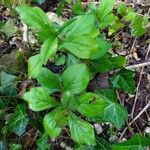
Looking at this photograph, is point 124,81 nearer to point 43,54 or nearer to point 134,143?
point 134,143

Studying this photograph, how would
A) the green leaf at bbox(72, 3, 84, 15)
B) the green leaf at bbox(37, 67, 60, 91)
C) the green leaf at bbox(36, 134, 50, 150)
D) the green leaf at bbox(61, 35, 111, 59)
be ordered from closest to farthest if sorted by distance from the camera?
1. the green leaf at bbox(61, 35, 111, 59)
2. the green leaf at bbox(37, 67, 60, 91)
3. the green leaf at bbox(36, 134, 50, 150)
4. the green leaf at bbox(72, 3, 84, 15)

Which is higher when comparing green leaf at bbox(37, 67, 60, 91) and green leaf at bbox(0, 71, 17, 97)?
green leaf at bbox(37, 67, 60, 91)

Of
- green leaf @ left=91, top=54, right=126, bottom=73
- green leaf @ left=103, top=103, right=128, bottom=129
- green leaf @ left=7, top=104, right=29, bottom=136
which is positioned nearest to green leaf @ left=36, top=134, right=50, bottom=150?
green leaf @ left=7, top=104, right=29, bottom=136

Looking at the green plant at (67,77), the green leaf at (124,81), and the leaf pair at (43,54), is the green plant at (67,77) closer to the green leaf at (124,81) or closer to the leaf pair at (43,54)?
the leaf pair at (43,54)

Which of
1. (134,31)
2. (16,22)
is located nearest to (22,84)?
(16,22)

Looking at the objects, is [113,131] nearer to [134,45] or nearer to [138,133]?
[138,133]

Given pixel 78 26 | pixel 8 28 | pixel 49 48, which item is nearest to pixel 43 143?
pixel 49 48

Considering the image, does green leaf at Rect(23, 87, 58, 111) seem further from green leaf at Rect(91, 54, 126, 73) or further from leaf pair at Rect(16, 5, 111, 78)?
green leaf at Rect(91, 54, 126, 73)
